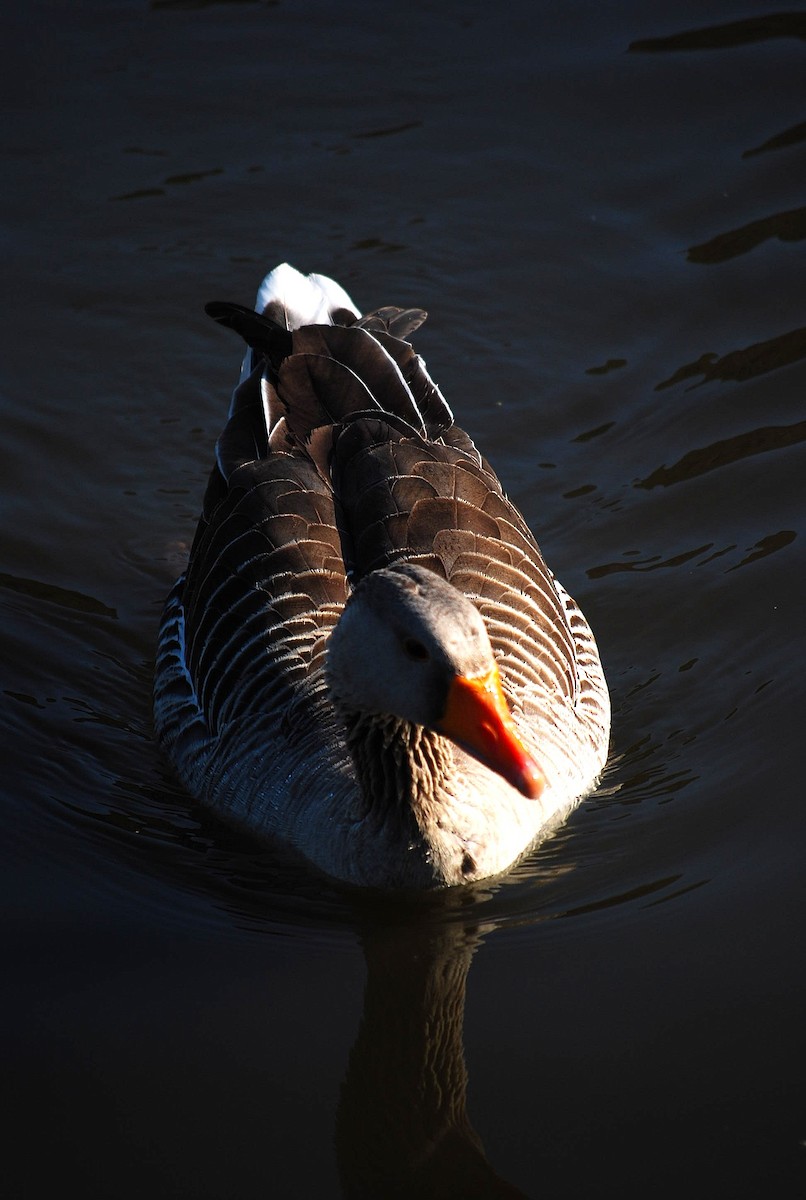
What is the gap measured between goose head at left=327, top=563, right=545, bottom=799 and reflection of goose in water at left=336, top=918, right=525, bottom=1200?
1037 millimetres

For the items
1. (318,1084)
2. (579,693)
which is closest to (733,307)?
(579,693)

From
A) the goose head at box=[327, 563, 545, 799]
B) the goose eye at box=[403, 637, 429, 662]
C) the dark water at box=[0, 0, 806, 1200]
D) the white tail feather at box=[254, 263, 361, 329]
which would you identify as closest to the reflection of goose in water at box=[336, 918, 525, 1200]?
the dark water at box=[0, 0, 806, 1200]

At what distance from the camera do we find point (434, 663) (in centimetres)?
553

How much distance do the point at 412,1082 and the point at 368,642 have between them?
1.62 m

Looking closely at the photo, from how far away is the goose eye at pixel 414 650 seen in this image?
18.2 ft

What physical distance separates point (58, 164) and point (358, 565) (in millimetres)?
6566

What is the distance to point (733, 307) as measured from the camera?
10.5 metres

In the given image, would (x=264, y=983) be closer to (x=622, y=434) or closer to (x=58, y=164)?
(x=622, y=434)

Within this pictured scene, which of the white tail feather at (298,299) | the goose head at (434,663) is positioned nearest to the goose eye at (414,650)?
the goose head at (434,663)

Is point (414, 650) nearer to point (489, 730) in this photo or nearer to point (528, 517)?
point (489, 730)

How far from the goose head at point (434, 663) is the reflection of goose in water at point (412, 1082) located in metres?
1.04

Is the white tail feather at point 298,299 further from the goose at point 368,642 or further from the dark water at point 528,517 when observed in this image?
the dark water at point 528,517

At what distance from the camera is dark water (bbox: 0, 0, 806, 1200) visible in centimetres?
540

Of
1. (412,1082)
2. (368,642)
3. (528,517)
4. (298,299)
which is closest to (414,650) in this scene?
(368,642)
